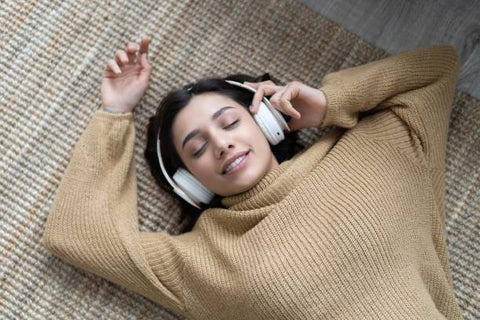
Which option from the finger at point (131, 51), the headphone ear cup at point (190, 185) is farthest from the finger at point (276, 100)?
the finger at point (131, 51)

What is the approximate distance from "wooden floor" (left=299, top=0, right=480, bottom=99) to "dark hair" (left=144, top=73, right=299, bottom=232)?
0.23 metres

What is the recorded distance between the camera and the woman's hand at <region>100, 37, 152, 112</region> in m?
1.08

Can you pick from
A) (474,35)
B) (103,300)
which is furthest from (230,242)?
(474,35)

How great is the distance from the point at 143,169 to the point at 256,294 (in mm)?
386

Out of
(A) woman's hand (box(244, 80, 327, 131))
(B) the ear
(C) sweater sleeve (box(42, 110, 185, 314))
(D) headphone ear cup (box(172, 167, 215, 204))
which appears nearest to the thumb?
(A) woman's hand (box(244, 80, 327, 131))

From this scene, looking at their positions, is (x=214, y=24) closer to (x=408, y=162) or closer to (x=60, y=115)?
(x=60, y=115)

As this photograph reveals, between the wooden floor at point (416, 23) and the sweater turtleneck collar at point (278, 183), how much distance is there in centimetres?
31

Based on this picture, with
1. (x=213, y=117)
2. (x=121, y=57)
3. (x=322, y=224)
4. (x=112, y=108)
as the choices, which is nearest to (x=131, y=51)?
(x=121, y=57)

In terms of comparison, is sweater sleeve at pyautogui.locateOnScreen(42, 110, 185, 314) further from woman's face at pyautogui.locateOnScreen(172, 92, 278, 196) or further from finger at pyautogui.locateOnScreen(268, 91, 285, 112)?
finger at pyautogui.locateOnScreen(268, 91, 285, 112)

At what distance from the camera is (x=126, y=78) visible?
1.11m

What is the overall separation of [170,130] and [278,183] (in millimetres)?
241

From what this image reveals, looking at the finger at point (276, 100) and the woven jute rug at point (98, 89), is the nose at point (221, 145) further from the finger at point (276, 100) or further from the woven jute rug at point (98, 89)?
the woven jute rug at point (98, 89)

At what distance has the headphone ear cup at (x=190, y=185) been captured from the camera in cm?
102

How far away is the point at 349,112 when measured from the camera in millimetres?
997
